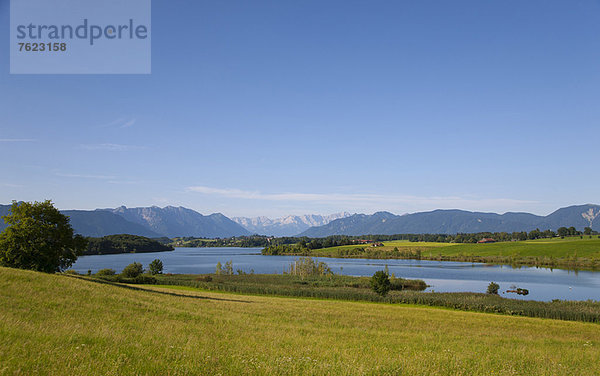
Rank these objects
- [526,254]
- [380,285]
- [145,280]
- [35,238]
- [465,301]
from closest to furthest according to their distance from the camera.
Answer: [35,238] < [465,301] < [380,285] < [145,280] < [526,254]

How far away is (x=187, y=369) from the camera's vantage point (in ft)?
22.6

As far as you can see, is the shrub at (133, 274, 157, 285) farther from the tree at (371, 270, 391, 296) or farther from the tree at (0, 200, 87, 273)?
the tree at (371, 270, 391, 296)

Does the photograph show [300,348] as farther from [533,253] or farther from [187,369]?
[533,253]

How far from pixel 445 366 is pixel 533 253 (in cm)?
15573

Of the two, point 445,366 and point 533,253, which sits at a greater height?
point 445,366

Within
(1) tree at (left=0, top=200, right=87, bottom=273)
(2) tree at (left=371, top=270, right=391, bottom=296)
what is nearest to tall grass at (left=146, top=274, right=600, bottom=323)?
(2) tree at (left=371, top=270, right=391, bottom=296)

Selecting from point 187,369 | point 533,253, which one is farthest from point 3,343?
point 533,253

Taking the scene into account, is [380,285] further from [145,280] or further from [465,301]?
[145,280]

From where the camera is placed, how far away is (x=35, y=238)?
41.2m

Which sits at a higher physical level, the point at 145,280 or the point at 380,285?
the point at 380,285

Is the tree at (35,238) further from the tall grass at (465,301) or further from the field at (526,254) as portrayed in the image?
the field at (526,254)

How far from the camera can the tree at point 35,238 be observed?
3953cm

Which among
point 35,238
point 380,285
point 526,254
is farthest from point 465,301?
point 526,254

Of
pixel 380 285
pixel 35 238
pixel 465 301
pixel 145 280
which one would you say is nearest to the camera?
pixel 35 238
